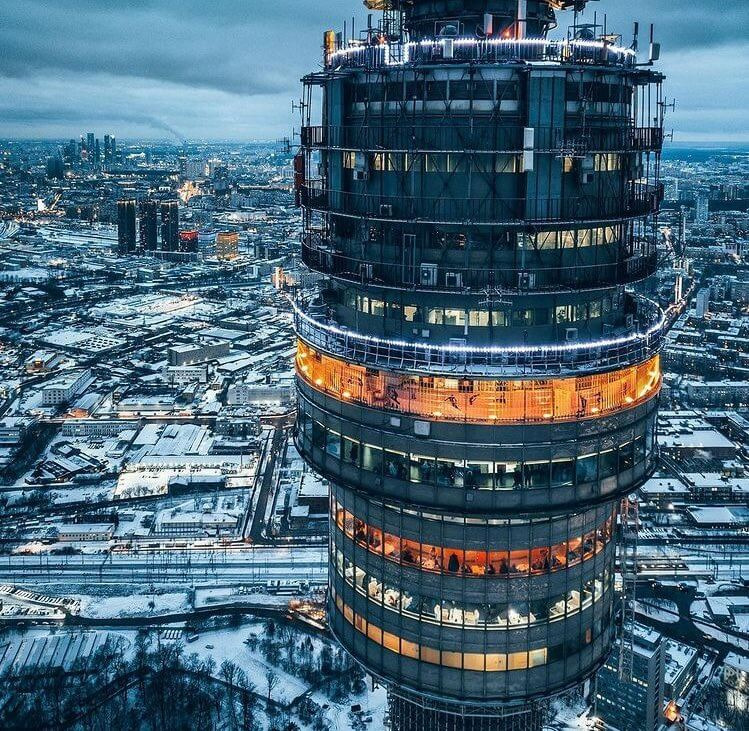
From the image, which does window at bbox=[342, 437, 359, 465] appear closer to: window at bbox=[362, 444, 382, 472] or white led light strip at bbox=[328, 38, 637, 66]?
window at bbox=[362, 444, 382, 472]

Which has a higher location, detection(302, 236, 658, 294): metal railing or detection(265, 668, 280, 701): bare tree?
detection(302, 236, 658, 294): metal railing

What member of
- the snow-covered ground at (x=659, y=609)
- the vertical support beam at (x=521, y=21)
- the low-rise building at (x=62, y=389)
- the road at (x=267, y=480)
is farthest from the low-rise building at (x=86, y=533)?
the vertical support beam at (x=521, y=21)

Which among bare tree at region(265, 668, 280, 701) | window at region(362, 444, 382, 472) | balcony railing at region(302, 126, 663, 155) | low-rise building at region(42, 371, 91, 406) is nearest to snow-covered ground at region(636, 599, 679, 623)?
bare tree at region(265, 668, 280, 701)

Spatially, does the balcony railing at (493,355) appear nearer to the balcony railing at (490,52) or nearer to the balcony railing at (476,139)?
the balcony railing at (476,139)

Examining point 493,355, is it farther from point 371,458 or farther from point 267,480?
point 267,480

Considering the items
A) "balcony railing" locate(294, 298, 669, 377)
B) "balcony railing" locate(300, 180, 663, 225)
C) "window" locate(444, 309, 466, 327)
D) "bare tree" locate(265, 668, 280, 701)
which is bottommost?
"bare tree" locate(265, 668, 280, 701)

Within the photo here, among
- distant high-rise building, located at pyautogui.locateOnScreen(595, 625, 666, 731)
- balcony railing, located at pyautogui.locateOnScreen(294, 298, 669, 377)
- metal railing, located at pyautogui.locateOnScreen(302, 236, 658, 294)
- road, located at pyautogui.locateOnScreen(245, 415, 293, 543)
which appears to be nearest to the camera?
balcony railing, located at pyautogui.locateOnScreen(294, 298, 669, 377)
